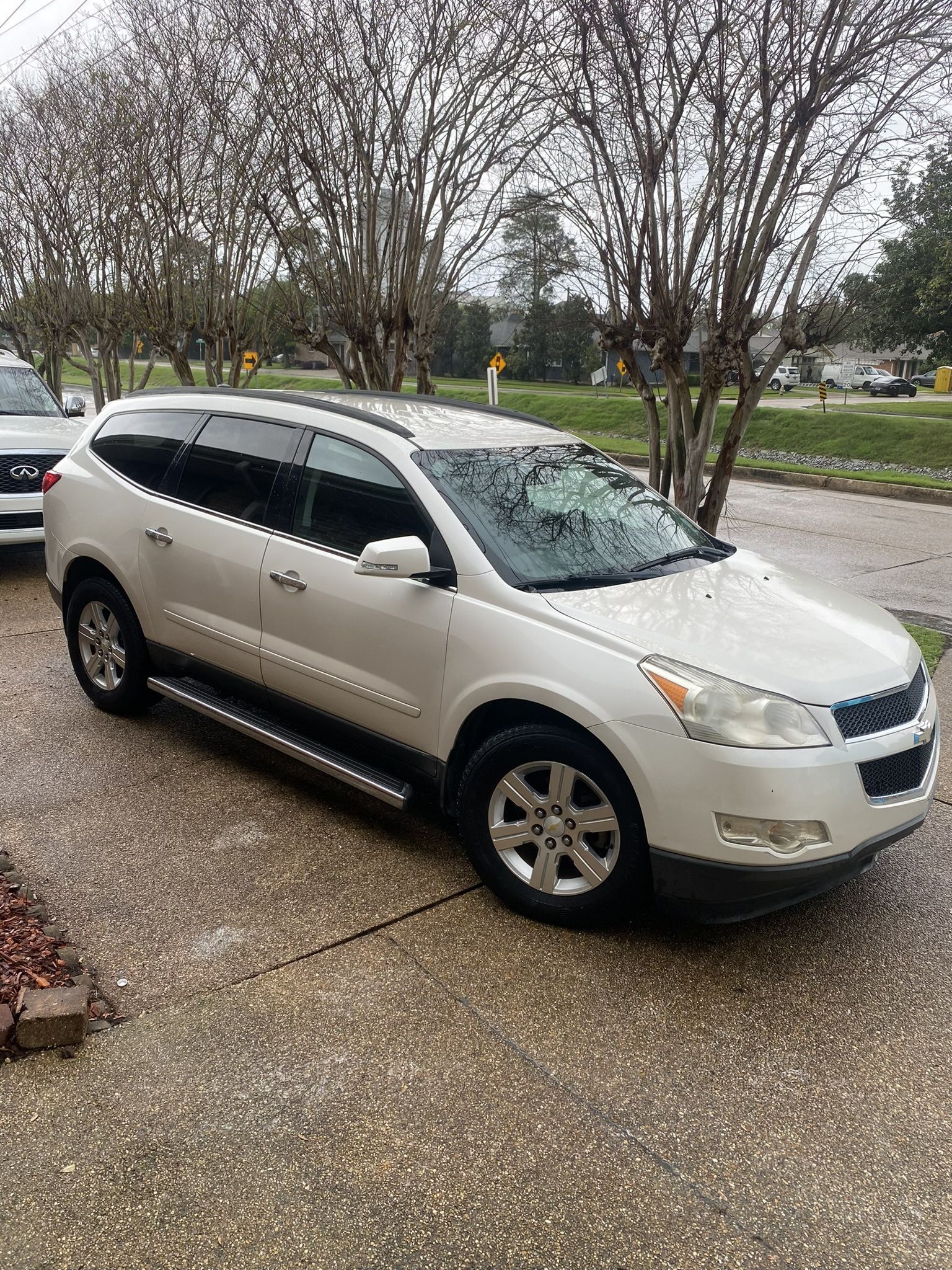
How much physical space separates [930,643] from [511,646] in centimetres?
516

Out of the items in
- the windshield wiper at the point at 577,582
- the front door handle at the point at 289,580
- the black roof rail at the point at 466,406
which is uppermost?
the black roof rail at the point at 466,406

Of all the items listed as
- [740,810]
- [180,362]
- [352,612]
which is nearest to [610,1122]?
[740,810]

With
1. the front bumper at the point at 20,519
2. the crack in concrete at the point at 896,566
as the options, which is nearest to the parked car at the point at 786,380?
the crack in concrete at the point at 896,566

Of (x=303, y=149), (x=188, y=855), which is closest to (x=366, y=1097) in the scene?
(x=188, y=855)

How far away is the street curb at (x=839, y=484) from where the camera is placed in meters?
17.5

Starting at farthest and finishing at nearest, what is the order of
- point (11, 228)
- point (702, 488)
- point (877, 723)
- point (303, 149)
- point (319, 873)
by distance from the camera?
point (11, 228) → point (303, 149) → point (702, 488) → point (319, 873) → point (877, 723)

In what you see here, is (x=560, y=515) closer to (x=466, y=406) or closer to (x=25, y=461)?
(x=466, y=406)

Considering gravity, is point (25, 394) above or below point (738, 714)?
above

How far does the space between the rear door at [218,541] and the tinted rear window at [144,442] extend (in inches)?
5.6

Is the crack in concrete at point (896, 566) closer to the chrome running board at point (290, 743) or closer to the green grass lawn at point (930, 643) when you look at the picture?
the green grass lawn at point (930, 643)

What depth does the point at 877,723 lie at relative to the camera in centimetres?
348

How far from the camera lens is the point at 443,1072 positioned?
2934 millimetres

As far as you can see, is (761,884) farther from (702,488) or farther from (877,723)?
(702,488)

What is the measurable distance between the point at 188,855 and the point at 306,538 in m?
1.41
